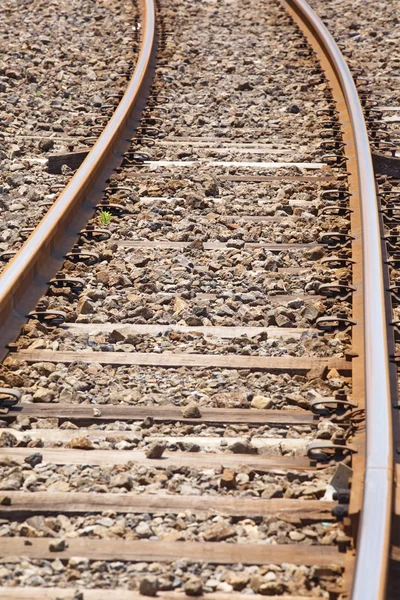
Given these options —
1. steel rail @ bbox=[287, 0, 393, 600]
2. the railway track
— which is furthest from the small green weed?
steel rail @ bbox=[287, 0, 393, 600]

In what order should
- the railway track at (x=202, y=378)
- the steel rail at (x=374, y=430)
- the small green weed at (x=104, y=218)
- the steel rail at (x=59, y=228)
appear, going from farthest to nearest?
the small green weed at (x=104, y=218) < the steel rail at (x=59, y=228) < the railway track at (x=202, y=378) < the steel rail at (x=374, y=430)

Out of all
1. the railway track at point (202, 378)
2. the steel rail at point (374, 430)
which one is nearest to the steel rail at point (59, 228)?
the railway track at point (202, 378)

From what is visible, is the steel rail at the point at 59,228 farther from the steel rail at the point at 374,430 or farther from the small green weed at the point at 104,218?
the steel rail at the point at 374,430

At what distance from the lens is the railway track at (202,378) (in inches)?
118

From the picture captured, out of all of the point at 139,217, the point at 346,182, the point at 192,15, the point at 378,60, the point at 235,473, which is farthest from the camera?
the point at 192,15

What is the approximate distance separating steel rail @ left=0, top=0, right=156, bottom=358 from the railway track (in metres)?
0.02

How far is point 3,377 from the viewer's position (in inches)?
163

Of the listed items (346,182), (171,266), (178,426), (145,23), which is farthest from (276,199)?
(145,23)

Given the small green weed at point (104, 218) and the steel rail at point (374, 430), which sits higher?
the small green weed at point (104, 218)

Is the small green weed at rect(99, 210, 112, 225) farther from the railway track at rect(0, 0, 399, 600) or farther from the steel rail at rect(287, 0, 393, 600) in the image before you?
the steel rail at rect(287, 0, 393, 600)

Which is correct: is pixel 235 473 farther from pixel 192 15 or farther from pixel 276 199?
pixel 192 15

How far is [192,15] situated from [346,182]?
8.19 m

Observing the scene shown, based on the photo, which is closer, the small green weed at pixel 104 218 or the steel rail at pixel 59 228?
the steel rail at pixel 59 228

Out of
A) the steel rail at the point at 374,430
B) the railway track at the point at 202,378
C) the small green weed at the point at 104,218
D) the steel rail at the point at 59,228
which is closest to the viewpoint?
the steel rail at the point at 374,430
